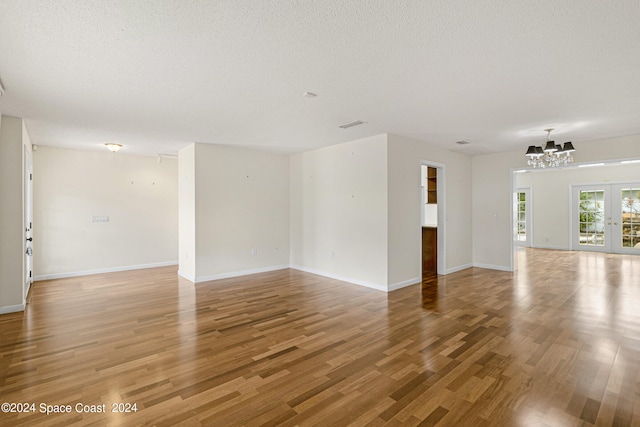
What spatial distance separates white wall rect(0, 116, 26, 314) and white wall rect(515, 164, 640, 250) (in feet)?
39.2

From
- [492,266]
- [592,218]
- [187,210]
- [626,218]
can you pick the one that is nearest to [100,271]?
[187,210]

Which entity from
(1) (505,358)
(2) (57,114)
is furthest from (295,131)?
(1) (505,358)

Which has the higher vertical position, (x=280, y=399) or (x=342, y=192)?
(x=342, y=192)

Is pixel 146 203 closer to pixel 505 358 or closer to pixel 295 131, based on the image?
pixel 295 131

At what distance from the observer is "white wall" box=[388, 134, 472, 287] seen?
5.09 metres

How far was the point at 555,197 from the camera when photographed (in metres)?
9.67

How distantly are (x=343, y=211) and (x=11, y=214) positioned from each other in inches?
187

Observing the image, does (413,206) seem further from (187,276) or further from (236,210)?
(187,276)

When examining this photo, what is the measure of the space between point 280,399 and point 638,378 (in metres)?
2.72

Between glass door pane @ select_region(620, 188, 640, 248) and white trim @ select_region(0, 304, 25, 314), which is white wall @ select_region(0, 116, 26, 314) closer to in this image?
white trim @ select_region(0, 304, 25, 314)

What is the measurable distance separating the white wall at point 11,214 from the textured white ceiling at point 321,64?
1.26ft

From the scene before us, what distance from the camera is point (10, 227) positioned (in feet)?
13.2

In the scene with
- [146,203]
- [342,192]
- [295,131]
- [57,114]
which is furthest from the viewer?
[146,203]

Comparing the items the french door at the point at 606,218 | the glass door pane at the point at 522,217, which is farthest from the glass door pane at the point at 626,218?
the glass door pane at the point at 522,217
